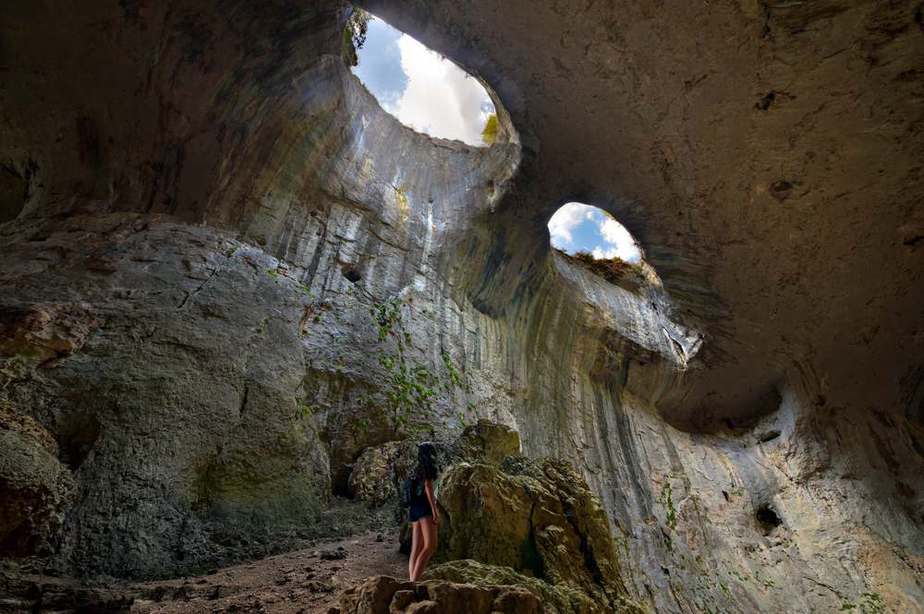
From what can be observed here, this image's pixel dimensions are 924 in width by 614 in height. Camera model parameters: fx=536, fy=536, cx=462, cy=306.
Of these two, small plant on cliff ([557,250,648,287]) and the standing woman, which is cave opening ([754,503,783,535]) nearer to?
small plant on cliff ([557,250,648,287])

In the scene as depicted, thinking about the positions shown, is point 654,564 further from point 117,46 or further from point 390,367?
point 117,46

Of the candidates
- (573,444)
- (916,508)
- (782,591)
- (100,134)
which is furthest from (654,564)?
(100,134)

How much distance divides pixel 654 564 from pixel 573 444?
243 centimetres

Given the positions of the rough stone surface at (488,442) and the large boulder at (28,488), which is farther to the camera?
the rough stone surface at (488,442)

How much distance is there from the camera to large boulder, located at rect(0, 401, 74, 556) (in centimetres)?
385

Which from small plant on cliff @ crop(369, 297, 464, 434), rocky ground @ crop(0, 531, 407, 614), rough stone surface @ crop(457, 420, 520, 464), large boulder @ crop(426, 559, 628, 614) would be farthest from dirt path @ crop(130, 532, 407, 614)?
small plant on cliff @ crop(369, 297, 464, 434)

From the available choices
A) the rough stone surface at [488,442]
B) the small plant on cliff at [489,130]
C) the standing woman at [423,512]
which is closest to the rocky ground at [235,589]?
the standing woman at [423,512]

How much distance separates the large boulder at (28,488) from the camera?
385cm

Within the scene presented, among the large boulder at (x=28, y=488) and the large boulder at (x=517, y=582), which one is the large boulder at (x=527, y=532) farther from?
the large boulder at (x=28, y=488)

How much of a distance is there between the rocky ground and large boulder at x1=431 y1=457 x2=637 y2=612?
2.04 feet

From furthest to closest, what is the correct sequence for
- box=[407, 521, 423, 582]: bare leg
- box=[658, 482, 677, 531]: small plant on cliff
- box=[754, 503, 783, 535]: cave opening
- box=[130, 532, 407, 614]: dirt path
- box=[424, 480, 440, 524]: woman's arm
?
1. box=[754, 503, 783, 535]: cave opening
2. box=[658, 482, 677, 531]: small plant on cliff
3. box=[424, 480, 440, 524]: woman's arm
4. box=[407, 521, 423, 582]: bare leg
5. box=[130, 532, 407, 614]: dirt path

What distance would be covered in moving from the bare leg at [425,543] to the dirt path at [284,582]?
1.39 feet

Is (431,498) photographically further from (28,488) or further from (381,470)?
(28,488)

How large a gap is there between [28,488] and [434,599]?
11.0 ft
